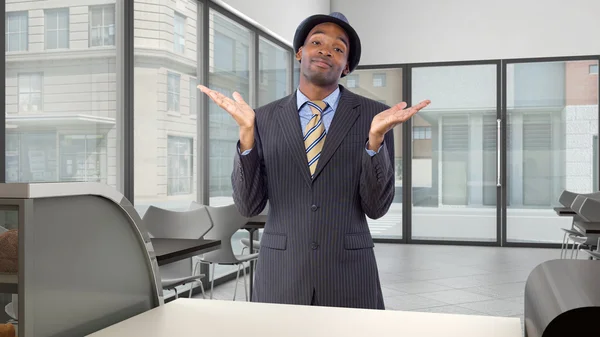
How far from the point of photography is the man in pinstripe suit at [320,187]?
186 cm

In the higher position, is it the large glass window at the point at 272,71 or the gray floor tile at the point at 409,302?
the large glass window at the point at 272,71

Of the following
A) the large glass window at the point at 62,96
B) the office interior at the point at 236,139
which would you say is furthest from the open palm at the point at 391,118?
the large glass window at the point at 62,96

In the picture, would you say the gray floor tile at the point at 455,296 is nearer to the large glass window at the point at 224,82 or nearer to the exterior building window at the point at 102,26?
the large glass window at the point at 224,82

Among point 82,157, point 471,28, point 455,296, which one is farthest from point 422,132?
point 82,157

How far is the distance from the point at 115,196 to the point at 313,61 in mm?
856

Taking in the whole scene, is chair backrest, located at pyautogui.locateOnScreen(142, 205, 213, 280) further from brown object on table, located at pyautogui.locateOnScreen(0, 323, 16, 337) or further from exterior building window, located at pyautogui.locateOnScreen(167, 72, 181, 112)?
brown object on table, located at pyautogui.locateOnScreen(0, 323, 16, 337)

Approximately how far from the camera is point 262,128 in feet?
6.61

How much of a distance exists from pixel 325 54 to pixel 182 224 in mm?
2850

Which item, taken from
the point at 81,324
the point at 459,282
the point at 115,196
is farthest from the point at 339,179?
the point at 459,282

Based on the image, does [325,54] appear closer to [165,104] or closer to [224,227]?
[224,227]

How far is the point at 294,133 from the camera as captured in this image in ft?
6.35

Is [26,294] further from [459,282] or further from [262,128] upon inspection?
[459,282]

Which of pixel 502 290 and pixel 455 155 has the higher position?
pixel 455 155

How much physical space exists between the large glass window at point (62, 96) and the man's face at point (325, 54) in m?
2.26
